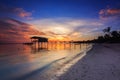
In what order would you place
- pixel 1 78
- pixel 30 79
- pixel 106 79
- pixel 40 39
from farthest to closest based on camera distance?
pixel 40 39 < pixel 1 78 < pixel 30 79 < pixel 106 79

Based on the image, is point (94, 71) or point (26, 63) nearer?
point (94, 71)

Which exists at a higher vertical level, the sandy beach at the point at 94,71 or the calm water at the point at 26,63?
the sandy beach at the point at 94,71

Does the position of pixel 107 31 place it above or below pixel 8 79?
above

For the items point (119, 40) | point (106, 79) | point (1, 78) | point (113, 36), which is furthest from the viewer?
point (113, 36)

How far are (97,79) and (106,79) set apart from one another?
49 centimetres

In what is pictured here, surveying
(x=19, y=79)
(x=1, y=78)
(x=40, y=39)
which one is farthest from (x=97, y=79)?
(x=40, y=39)

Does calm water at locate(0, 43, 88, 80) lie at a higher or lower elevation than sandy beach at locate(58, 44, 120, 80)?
lower

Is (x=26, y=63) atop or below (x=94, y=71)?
below

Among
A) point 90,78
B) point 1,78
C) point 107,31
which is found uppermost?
point 107,31

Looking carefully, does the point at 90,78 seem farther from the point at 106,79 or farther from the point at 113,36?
the point at 113,36

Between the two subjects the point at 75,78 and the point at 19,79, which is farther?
the point at 19,79

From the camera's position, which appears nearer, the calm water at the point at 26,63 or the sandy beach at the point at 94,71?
the sandy beach at the point at 94,71

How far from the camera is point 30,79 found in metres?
9.17

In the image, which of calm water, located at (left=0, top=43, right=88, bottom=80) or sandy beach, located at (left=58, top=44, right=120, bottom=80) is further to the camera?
calm water, located at (left=0, top=43, right=88, bottom=80)
